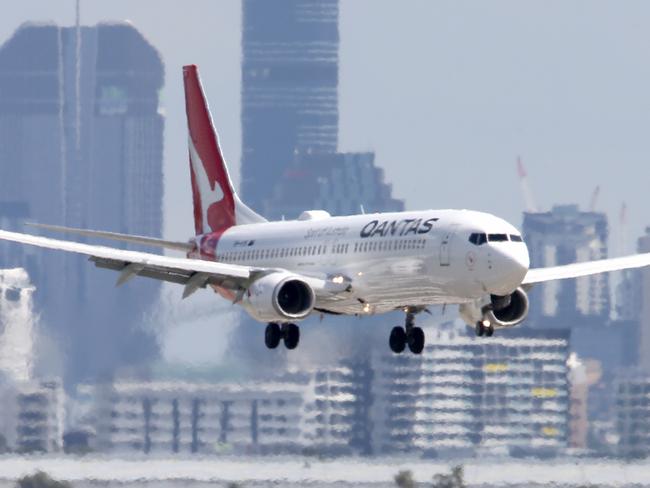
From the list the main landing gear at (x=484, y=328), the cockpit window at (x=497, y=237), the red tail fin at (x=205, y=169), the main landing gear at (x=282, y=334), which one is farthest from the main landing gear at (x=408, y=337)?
the red tail fin at (x=205, y=169)

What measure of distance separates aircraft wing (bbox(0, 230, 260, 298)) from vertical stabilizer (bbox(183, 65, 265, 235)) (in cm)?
1190

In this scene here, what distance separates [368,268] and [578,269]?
27.7ft

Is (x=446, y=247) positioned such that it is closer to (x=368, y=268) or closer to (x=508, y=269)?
(x=508, y=269)

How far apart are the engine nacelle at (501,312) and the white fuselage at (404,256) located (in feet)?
5.13

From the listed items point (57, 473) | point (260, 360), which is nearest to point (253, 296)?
point (57, 473)

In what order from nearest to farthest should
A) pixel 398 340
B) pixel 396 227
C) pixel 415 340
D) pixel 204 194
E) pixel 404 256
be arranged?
pixel 404 256
pixel 396 227
pixel 415 340
pixel 398 340
pixel 204 194

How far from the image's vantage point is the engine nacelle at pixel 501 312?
97.5 meters

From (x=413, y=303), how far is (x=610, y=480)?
202 feet

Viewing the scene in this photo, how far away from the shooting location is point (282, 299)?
9906 cm

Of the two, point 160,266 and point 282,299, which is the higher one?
point 160,266

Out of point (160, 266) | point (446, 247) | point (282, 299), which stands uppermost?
point (446, 247)

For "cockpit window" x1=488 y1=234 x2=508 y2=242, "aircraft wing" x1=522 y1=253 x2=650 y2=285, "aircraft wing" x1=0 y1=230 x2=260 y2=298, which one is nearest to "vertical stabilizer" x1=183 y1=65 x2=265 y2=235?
"aircraft wing" x1=0 y1=230 x2=260 y2=298

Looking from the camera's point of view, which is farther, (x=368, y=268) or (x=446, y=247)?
(x=368, y=268)

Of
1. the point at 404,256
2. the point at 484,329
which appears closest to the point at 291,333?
the point at 404,256
